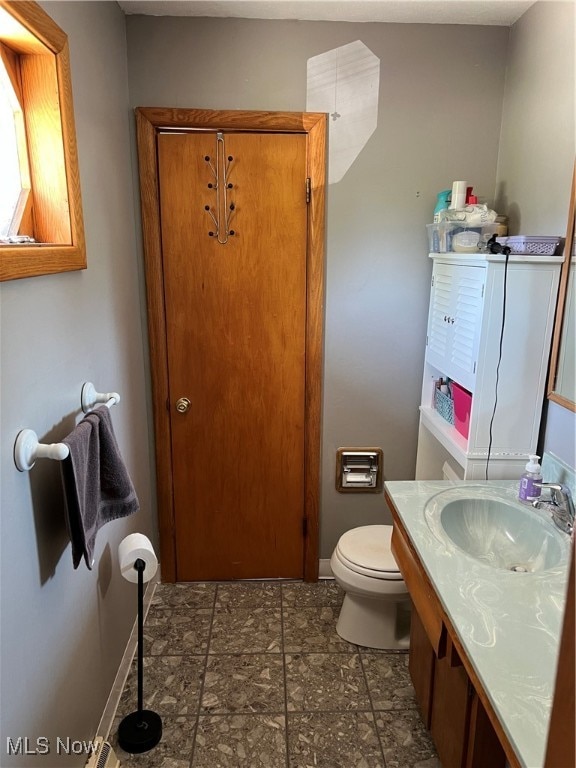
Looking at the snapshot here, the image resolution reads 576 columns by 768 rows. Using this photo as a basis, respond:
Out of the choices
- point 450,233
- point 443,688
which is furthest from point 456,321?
point 443,688

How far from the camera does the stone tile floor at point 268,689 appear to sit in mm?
1792

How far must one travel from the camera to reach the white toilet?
2.12m

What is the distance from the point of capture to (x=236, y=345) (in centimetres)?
244

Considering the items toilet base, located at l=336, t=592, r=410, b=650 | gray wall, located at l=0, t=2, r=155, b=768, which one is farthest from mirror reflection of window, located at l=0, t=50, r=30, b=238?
toilet base, located at l=336, t=592, r=410, b=650

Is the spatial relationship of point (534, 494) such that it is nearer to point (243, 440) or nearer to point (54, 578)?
point (243, 440)

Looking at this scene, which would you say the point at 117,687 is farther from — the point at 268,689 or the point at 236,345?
the point at 236,345

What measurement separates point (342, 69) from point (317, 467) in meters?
1.75

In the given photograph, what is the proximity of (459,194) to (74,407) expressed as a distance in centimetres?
163

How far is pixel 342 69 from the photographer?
220 cm

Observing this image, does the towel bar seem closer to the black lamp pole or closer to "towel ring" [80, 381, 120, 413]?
"towel ring" [80, 381, 120, 413]

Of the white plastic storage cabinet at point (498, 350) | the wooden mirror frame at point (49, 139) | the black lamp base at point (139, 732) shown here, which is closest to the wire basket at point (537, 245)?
the white plastic storage cabinet at point (498, 350)

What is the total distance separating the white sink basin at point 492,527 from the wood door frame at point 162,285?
0.88 m

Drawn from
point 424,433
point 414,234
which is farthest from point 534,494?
point 414,234

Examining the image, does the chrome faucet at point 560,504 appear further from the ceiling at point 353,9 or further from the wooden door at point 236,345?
the ceiling at point 353,9
